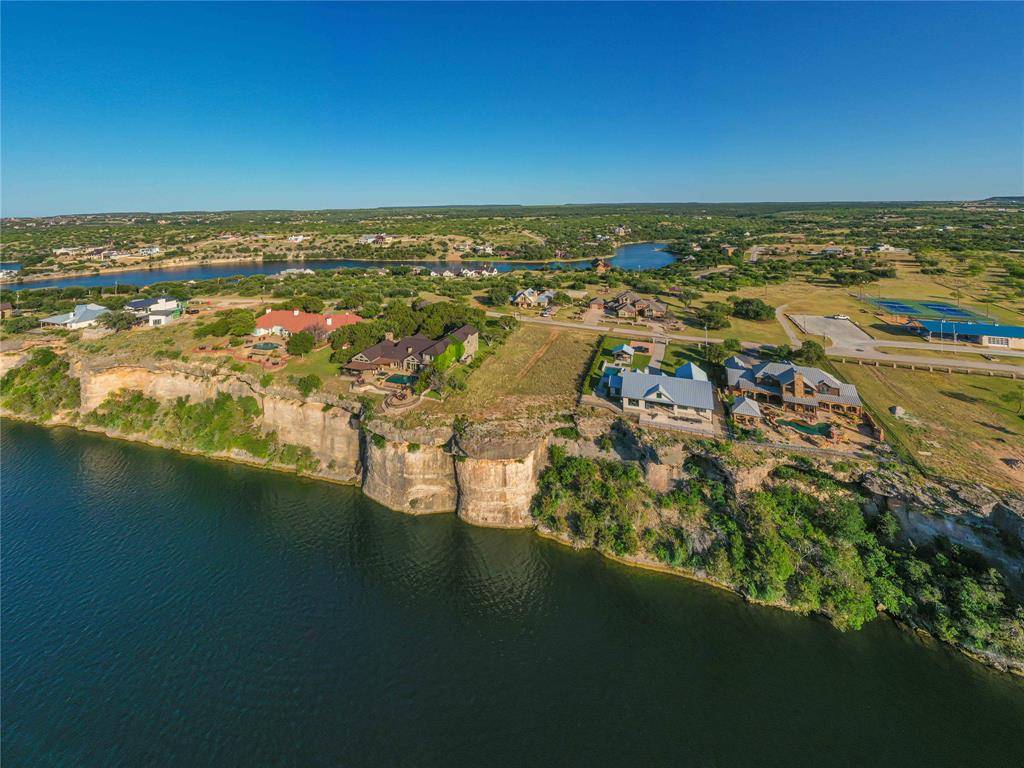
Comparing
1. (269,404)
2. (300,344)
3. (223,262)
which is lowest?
(269,404)

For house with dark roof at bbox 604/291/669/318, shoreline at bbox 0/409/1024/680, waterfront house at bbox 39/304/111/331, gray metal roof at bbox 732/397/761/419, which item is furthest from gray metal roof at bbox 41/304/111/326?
gray metal roof at bbox 732/397/761/419

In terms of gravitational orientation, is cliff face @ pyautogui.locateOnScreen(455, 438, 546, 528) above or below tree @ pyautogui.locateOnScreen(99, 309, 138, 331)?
below

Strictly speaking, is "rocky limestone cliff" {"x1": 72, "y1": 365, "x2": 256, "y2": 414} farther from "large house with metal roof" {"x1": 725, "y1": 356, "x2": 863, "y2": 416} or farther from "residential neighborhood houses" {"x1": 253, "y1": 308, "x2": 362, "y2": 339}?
"large house with metal roof" {"x1": 725, "y1": 356, "x2": 863, "y2": 416}

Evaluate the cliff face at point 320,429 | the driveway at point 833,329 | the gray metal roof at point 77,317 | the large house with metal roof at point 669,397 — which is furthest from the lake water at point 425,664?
the gray metal roof at point 77,317

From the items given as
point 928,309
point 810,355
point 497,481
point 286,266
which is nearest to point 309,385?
point 497,481

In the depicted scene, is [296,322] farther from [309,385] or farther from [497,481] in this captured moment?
[497,481]

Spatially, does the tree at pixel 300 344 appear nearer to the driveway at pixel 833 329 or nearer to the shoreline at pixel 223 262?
the driveway at pixel 833 329
